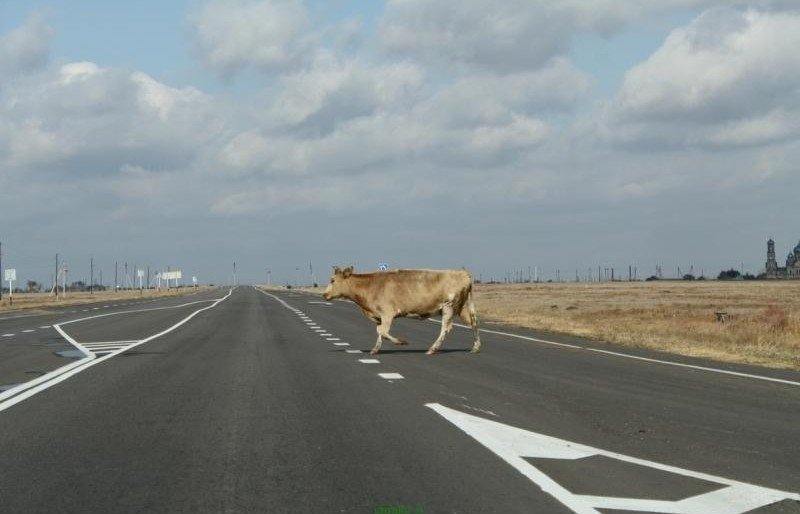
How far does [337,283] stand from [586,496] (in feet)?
43.8

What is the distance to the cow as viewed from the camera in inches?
699

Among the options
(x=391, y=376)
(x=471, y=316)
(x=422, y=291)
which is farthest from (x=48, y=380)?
(x=471, y=316)

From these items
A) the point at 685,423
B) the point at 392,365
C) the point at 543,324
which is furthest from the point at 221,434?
the point at 543,324

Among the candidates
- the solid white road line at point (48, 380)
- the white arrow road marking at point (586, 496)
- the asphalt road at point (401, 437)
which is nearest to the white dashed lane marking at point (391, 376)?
the asphalt road at point (401, 437)

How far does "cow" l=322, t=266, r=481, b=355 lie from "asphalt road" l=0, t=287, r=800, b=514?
7.50 feet

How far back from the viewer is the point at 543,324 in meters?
29.9

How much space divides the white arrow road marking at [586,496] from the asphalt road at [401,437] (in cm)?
2

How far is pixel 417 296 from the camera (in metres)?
17.8

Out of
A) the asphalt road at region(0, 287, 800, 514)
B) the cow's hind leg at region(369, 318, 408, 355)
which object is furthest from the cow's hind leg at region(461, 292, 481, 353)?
the asphalt road at region(0, 287, 800, 514)

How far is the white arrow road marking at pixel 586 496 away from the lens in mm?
5574

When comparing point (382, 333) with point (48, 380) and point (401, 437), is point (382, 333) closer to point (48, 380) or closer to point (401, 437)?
point (48, 380)

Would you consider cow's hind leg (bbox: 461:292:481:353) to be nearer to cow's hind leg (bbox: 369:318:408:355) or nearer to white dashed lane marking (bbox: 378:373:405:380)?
cow's hind leg (bbox: 369:318:408:355)

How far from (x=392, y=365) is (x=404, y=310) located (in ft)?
9.18

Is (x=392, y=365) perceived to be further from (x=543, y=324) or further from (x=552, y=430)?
(x=543, y=324)
